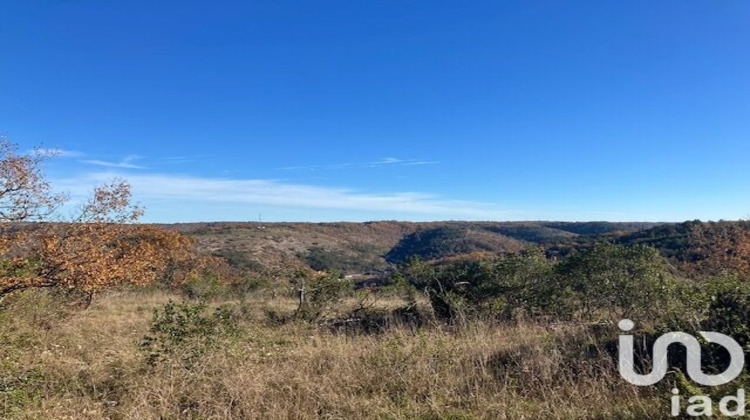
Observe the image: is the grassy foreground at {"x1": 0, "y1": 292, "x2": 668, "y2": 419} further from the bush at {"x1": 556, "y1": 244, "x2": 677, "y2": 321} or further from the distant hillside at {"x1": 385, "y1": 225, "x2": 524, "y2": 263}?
the distant hillside at {"x1": 385, "y1": 225, "x2": 524, "y2": 263}

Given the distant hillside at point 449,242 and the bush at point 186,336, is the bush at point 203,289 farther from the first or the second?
the distant hillside at point 449,242

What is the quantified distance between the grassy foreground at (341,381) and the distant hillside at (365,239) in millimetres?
35920

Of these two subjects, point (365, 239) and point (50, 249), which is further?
point (365, 239)

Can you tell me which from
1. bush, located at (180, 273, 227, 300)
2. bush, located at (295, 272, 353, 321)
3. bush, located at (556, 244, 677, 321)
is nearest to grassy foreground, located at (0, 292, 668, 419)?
bush, located at (556, 244, 677, 321)

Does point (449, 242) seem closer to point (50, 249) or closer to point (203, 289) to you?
point (203, 289)

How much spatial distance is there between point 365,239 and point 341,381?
6595cm

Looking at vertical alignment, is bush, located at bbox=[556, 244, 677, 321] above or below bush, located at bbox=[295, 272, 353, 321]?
above

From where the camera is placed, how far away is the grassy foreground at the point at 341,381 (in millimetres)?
3939

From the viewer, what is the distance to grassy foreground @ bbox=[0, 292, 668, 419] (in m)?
3.94

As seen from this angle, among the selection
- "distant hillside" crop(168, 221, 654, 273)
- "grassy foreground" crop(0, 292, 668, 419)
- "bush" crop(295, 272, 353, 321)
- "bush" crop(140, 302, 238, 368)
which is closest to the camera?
"grassy foreground" crop(0, 292, 668, 419)

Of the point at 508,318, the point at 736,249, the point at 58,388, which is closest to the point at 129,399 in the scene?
the point at 58,388

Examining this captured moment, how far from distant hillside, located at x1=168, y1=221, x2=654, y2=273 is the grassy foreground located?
35.9 metres

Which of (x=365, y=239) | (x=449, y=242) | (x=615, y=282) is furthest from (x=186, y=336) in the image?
(x=365, y=239)

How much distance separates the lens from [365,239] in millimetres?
70500
